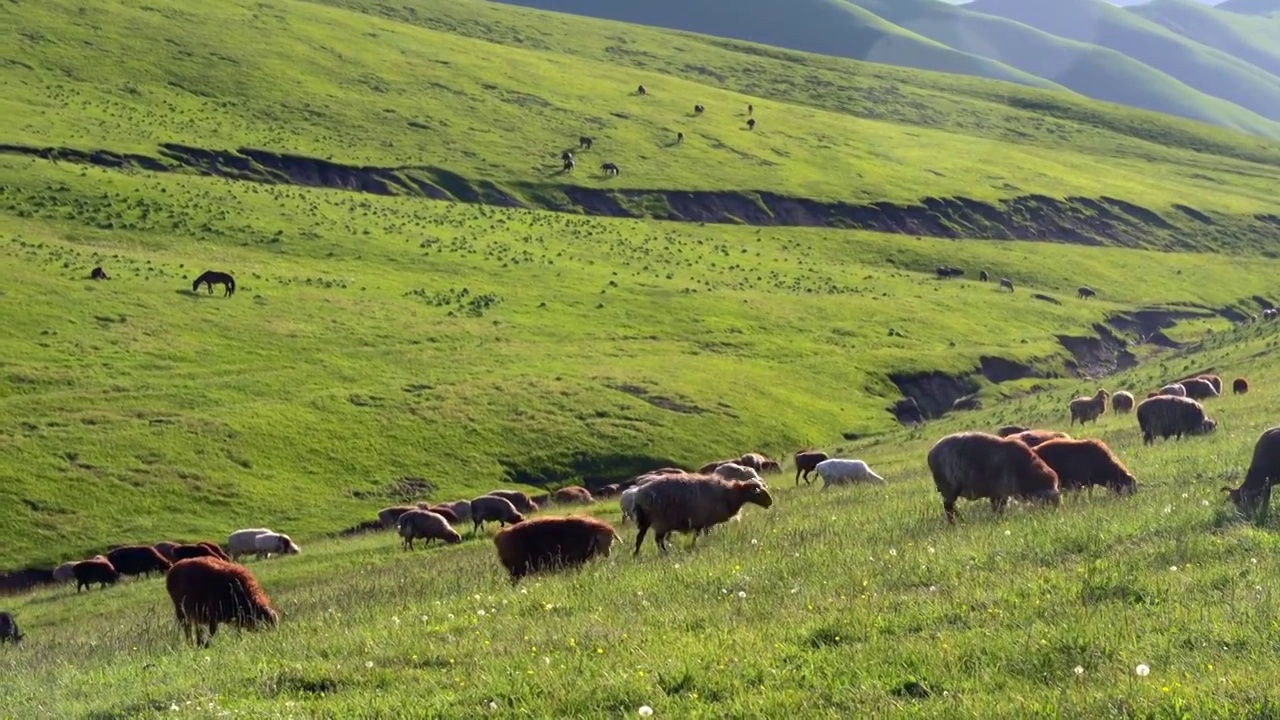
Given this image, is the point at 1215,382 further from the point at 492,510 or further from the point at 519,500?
the point at 492,510

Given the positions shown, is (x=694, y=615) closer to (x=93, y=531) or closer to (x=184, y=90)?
(x=93, y=531)

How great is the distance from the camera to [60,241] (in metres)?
67.6

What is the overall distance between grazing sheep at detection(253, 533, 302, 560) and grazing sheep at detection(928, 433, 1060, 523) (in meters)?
24.0

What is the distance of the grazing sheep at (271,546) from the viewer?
121 ft

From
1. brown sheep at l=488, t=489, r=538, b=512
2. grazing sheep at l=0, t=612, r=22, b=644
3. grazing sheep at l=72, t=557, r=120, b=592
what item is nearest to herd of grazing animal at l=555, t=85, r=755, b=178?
brown sheep at l=488, t=489, r=538, b=512

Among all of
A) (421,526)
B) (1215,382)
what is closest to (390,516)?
(421,526)

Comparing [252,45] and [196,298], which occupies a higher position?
[252,45]

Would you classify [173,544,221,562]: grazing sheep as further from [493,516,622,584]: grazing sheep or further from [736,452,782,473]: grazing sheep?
[736,452,782,473]: grazing sheep

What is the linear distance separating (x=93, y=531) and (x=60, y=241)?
1344 inches

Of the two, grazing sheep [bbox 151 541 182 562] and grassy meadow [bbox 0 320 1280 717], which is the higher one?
grassy meadow [bbox 0 320 1280 717]

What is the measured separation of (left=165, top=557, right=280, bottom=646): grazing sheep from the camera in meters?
15.9

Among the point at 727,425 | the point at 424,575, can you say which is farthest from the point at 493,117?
the point at 424,575

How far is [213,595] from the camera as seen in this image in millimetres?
15898

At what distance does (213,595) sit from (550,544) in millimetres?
4747
